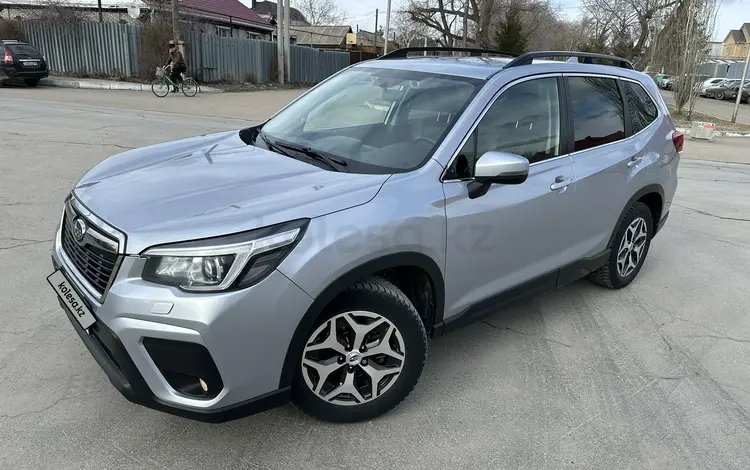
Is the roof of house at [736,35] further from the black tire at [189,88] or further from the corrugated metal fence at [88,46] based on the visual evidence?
the corrugated metal fence at [88,46]

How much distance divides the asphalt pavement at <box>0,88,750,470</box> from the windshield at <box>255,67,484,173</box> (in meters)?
1.31

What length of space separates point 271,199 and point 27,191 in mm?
5302

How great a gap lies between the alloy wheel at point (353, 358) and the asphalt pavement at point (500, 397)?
8.5 inches

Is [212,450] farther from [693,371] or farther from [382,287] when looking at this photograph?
[693,371]

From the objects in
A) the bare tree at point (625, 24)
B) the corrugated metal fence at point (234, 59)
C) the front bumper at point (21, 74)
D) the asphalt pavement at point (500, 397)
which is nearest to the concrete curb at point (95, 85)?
the front bumper at point (21, 74)

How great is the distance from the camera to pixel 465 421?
2.91m

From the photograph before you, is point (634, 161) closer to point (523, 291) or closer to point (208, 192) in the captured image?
point (523, 291)

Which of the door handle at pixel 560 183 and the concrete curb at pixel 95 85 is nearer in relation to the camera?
the door handle at pixel 560 183

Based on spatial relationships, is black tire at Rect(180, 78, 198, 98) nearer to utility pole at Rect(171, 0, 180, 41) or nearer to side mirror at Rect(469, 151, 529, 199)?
utility pole at Rect(171, 0, 180, 41)

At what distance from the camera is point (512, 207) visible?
319 cm

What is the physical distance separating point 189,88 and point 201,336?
1988cm

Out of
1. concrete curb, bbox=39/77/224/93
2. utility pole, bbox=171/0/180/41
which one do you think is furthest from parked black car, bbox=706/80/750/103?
concrete curb, bbox=39/77/224/93

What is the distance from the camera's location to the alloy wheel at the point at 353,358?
101 inches

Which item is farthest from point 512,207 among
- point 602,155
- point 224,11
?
point 224,11
